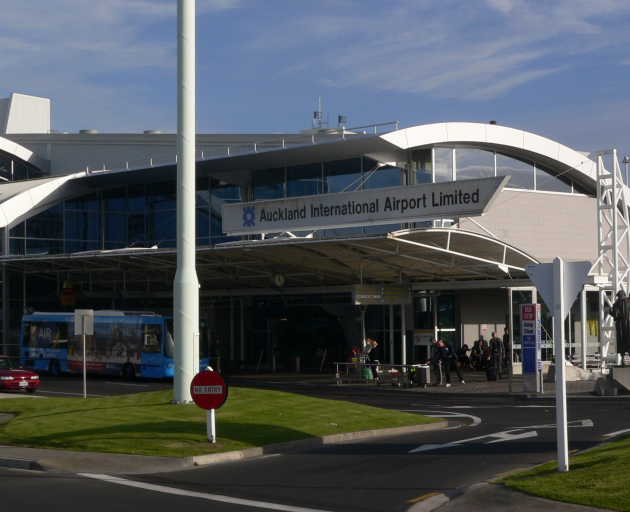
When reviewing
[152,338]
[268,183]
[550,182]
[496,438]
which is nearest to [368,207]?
[152,338]

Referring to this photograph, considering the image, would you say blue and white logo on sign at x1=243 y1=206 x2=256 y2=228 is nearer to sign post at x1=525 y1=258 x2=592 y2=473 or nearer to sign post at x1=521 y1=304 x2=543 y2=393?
sign post at x1=521 y1=304 x2=543 y2=393

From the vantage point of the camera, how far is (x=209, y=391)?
45.1ft

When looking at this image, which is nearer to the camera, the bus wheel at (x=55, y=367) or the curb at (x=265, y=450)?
the curb at (x=265, y=450)

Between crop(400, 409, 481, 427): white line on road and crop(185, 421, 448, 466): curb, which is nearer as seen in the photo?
crop(185, 421, 448, 466): curb

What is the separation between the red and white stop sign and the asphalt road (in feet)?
3.94

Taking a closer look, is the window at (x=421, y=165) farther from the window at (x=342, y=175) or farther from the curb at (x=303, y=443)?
the curb at (x=303, y=443)

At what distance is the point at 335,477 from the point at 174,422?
535cm

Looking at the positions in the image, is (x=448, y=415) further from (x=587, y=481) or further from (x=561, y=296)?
(x=587, y=481)

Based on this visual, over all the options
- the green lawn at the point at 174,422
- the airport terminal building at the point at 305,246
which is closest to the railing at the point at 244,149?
the airport terminal building at the point at 305,246

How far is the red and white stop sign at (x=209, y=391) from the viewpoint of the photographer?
13742 mm

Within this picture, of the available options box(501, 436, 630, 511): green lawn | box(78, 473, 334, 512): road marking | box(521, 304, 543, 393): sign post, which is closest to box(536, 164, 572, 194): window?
box(521, 304, 543, 393): sign post

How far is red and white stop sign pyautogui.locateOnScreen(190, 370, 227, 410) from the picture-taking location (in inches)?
541

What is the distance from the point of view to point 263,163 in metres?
40.5

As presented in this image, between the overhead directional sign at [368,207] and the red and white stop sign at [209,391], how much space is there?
1360cm
